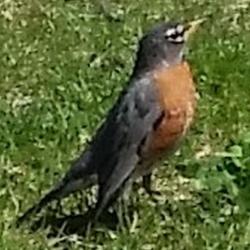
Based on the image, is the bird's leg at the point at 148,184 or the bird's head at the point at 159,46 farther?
the bird's leg at the point at 148,184

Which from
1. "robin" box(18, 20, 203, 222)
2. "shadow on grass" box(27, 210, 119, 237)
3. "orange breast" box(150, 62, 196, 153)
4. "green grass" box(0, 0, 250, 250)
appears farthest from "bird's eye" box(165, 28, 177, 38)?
"shadow on grass" box(27, 210, 119, 237)

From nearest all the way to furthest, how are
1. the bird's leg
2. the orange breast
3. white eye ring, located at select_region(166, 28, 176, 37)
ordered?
the orange breast
white eye ring, located at select_region(166, 28, 176, 37)
the bird's leg

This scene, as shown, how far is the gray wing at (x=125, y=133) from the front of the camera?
5973 millimetres

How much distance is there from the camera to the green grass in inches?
235

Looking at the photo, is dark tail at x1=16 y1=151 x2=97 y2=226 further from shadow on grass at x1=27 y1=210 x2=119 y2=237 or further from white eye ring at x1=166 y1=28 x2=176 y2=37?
white eye ring at x1=166 y1=28 x2=176 y2=37

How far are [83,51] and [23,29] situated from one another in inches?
20.3

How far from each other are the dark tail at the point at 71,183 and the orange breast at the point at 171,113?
294mm

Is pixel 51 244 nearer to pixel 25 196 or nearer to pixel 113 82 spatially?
pixel 25 196

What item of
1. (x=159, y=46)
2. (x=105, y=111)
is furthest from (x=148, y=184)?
(x=105, y=111)

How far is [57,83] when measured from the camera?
752 cm

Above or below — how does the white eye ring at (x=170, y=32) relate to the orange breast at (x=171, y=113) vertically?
above

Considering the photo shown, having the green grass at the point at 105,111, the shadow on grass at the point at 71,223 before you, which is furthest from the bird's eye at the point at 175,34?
the shadow on grass at the point at 71,223

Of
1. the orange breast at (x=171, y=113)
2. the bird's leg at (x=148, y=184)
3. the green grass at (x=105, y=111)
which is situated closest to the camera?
the green grass at (x=105, y=111)

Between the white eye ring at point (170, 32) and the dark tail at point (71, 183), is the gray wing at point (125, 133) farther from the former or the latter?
the white eye ring at point (170, 32)
